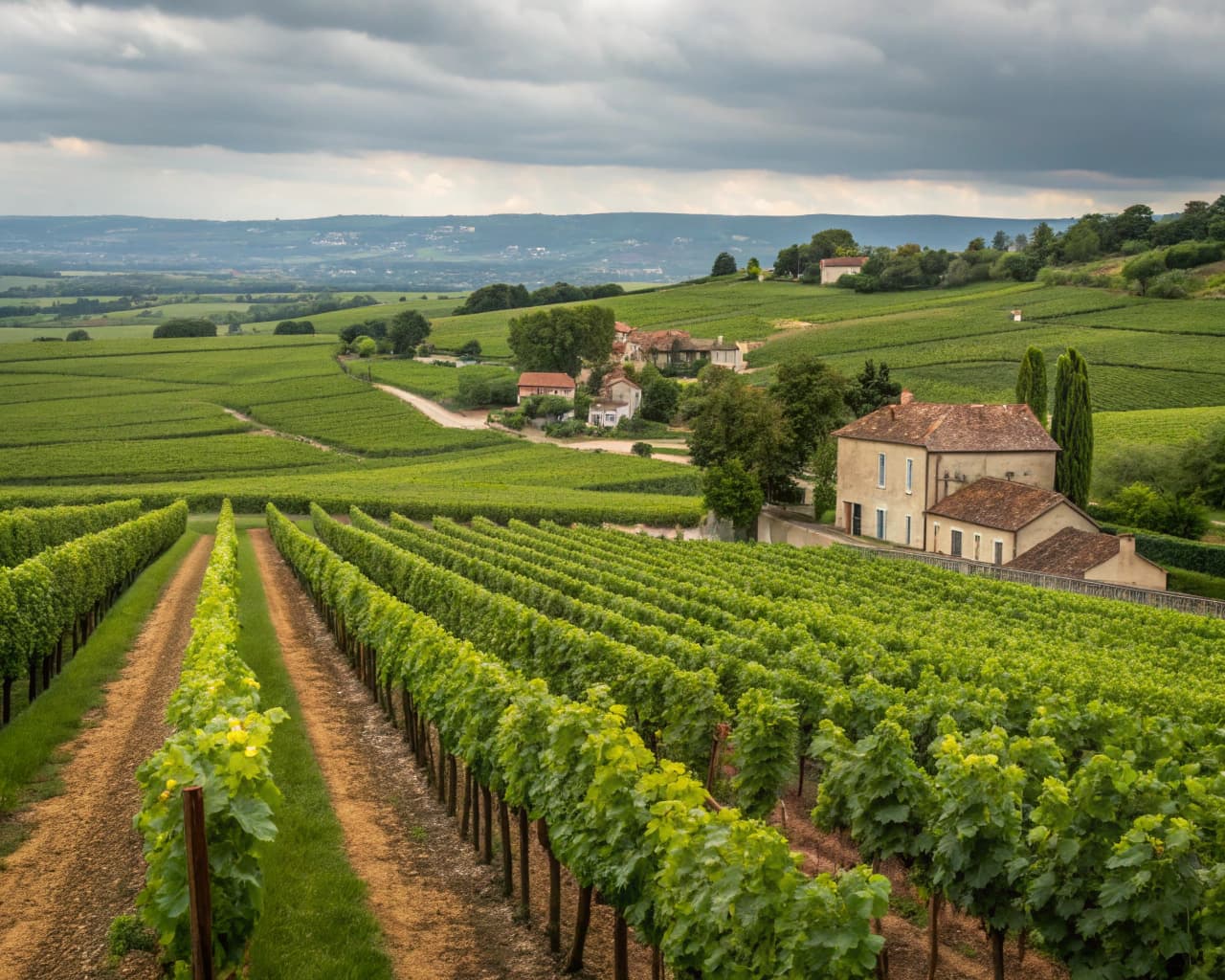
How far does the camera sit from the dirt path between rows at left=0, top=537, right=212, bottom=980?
32.8 ft

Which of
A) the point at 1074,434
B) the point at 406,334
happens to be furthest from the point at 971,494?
the point at 406,334

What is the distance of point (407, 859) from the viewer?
13.2 meters

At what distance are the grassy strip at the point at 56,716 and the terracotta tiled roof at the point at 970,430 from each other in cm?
3236

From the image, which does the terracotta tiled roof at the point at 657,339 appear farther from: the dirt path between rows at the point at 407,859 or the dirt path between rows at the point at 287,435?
the dirt path between rows at the point at 407,859

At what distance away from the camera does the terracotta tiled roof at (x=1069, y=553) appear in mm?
37812

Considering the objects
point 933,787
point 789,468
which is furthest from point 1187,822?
point 789,468

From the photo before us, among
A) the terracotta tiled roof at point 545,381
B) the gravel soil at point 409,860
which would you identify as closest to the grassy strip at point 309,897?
the gravel soil at point 409,860

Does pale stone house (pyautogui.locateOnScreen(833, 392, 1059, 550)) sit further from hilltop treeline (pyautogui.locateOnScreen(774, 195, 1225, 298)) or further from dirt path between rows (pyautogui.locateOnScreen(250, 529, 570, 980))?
hilltop treeline (pyautogui.locateOnScreen(774, 195, 1225, 298))

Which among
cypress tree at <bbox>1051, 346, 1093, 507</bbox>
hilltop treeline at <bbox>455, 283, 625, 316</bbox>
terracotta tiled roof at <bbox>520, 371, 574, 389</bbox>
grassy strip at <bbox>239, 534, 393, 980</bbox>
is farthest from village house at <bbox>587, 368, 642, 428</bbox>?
grassy strip at <bbox>239, 534, 393, 980</bbox>

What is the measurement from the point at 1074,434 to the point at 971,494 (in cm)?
647

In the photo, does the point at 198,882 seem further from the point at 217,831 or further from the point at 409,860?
the point at 409,860

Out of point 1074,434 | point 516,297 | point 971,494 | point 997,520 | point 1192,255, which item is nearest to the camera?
point 997,520

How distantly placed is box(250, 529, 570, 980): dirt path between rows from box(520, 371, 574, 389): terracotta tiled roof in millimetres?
88454

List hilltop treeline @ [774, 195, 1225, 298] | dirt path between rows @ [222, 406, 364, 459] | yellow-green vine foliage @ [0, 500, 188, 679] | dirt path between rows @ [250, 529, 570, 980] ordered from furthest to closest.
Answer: hilltop treeline @ [774, 195, 1225, 298], dirt path between rows @ [222, 406, 364, 459], yellow-green vine foliage @ [0, 500, 188, 679], dirt path between rows @ [250, 529, 570, 980]
